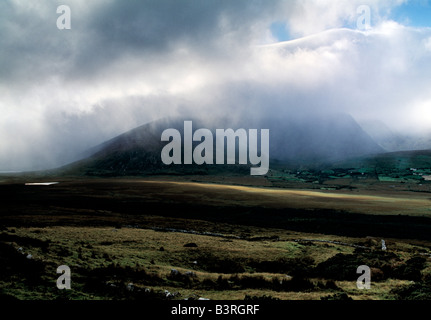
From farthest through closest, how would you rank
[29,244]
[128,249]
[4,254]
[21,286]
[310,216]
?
[310,216] → [128,249] → [29,244] → [4,254] → [21,286]

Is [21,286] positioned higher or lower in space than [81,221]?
higher

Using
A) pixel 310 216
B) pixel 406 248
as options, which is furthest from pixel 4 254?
pixel 310 216

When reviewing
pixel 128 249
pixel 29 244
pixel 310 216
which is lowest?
pixel 310 216

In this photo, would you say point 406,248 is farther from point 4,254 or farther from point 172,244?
point 4,254

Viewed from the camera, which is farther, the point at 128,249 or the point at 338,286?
the point at 128,249

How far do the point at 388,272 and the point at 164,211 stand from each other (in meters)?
67.3

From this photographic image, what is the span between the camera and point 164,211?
302 ft

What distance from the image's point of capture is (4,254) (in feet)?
87.9

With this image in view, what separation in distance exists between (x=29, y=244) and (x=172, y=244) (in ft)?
58.5

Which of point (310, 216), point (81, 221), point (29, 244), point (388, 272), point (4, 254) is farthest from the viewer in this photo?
point (310, 216)

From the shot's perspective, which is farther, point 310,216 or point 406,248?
point 310,216
